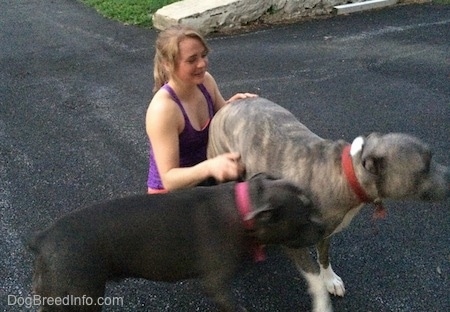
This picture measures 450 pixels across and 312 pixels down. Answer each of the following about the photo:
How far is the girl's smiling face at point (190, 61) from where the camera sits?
337cm

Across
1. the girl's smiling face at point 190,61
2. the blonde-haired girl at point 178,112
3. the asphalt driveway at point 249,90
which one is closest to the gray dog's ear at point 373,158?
the blonde-haired girl at point 178,112

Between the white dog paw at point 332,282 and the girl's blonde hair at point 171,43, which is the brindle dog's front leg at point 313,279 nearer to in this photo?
the white dog paw at point 332,282

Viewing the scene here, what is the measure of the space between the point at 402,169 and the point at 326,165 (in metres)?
0.41

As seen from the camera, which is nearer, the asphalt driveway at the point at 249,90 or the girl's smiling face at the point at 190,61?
the girl's smiling face at the point at 190,61

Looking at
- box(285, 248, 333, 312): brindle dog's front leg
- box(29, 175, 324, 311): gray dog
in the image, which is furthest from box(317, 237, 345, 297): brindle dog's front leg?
box(29, 175, 324, 311): gray dog

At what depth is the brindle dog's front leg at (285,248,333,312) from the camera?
10.5 ft

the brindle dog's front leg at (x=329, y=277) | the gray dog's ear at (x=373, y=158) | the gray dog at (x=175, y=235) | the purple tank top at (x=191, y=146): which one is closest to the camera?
the gray dog at (x=175, y=235)

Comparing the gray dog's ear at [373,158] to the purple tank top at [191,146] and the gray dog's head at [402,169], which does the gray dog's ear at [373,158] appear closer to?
the gray dog's head at [402,169]

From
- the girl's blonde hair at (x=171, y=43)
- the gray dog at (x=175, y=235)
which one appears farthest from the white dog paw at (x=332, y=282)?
the girl's blonde hair at (x=171, y=43)

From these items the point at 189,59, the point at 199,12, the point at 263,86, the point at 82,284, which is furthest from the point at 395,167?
the point at 199,12

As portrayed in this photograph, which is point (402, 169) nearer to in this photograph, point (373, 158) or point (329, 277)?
point (373, 158)

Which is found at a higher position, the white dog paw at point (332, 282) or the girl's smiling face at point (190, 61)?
the girl's smiling face at point (190, 61)

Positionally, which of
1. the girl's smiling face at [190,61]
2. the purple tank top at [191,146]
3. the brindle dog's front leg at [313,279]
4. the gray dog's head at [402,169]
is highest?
the girl's smiling face at [190,61]

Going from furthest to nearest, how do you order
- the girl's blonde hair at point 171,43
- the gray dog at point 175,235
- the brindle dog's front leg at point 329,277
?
the brindle dog's front leg at point 329,277
the girl's blonde hair at point 171,43
the gray dog at point 175,235
